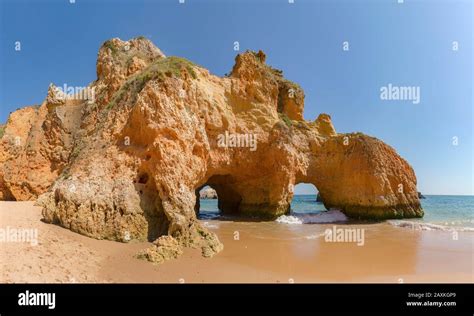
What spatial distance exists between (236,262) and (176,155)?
4139 mm

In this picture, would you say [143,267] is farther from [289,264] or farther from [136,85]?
[136,85]

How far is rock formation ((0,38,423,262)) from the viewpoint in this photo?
30.1 feet

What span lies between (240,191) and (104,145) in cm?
1131

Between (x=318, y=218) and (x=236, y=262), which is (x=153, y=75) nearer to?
(x=236, y=262)

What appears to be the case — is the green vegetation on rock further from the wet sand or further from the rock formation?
the wet sand

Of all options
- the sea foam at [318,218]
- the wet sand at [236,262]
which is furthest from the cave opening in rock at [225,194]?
the wet sand at [236,262]

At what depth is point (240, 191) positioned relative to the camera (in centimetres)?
2023

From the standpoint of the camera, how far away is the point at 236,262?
7.94 meters

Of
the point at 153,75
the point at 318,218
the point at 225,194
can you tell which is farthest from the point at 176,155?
the point at 225,194

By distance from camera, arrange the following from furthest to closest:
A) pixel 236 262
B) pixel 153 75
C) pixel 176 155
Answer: pixel 153 75, pixel 176 155, pixel 236 262

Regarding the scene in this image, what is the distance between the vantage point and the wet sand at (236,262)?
600 centimetres

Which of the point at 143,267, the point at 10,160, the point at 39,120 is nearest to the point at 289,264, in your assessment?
the point at 143,267

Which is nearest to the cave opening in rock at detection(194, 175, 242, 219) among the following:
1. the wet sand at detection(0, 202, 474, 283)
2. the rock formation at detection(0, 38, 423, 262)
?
the rock formation at detection(0, 38, 423, 262)

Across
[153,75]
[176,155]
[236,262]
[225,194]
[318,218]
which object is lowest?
[318,218]
